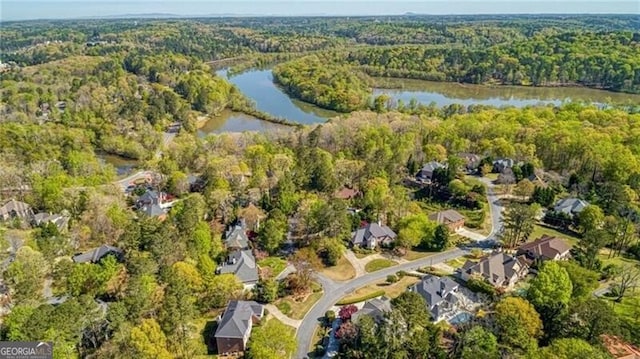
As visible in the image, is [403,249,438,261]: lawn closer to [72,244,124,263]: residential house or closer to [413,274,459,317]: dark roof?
[413,274,459,317]: dark roof

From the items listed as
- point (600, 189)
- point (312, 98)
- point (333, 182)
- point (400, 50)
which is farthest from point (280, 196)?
point (400, 50)

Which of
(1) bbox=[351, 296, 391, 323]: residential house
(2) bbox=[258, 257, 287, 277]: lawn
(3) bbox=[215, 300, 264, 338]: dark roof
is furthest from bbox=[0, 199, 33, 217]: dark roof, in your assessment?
(1) bbox=[351, 296, 391, 323]: residential house

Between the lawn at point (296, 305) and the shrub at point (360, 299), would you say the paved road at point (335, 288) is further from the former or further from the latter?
the shrub at point (360, 299)

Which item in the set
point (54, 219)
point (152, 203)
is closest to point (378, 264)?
point (152, 203)

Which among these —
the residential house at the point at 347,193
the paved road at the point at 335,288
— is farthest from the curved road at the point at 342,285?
the residential house at the point at 347,193

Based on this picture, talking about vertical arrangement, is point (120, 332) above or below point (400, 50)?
below

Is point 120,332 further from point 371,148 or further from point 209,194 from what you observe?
point 371,148
